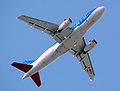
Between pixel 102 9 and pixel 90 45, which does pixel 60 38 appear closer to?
pixel 90 45

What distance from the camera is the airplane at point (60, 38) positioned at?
68.4m

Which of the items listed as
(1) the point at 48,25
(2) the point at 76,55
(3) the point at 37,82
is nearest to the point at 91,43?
(2) the point at 76,55

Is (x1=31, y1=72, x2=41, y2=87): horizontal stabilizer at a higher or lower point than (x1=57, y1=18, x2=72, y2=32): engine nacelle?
lower

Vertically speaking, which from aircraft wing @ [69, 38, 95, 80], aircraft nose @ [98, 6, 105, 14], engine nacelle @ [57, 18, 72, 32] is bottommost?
aircraft wing @ [69, 38, 95, 80]

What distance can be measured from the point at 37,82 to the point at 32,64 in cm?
574

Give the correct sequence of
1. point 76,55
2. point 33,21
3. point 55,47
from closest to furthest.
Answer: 1. point 33,21
2. point 55,47
3. point 76,55

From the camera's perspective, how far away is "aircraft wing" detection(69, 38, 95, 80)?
255 ft

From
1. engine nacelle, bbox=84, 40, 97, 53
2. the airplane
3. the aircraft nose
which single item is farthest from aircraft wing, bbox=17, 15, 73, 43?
the aircraft nose

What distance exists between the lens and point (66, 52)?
243 ft

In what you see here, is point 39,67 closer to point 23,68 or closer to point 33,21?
point 23,68

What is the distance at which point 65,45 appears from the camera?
71.6 m

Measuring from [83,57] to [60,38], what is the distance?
41.8 ft

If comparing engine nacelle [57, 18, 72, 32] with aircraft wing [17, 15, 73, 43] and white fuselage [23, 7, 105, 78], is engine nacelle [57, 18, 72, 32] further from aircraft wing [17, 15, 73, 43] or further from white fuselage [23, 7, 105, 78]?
white fuselage [23, 7, 105, 78]

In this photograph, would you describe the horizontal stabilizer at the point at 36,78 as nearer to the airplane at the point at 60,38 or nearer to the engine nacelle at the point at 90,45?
the airplane at the point at 60,38
